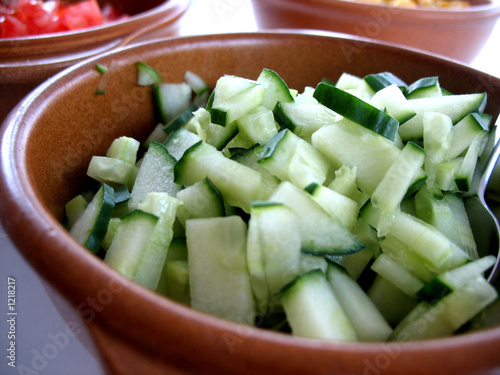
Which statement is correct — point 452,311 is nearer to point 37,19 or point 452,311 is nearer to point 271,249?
point 271,249

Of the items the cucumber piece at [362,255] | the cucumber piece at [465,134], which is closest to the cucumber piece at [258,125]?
the cucumber piece at [362,255]

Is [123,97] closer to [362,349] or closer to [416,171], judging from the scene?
[416,171]

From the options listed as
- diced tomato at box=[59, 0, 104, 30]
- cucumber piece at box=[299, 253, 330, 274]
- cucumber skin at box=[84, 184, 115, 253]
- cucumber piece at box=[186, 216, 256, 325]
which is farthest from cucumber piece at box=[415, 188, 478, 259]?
diced tomato at box=[59, 0, 104, 30]

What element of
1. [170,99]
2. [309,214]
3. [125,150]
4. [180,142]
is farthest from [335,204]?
[170,99]

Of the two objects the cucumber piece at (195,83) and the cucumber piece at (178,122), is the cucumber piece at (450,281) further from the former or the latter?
the cucumber piece at (195,83)

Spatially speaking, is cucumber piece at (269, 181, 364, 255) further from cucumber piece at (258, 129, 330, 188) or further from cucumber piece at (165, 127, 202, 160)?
cucumber piece at (165, 127, 202, 160)

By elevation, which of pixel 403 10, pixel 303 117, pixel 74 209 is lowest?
pixel 74 209
